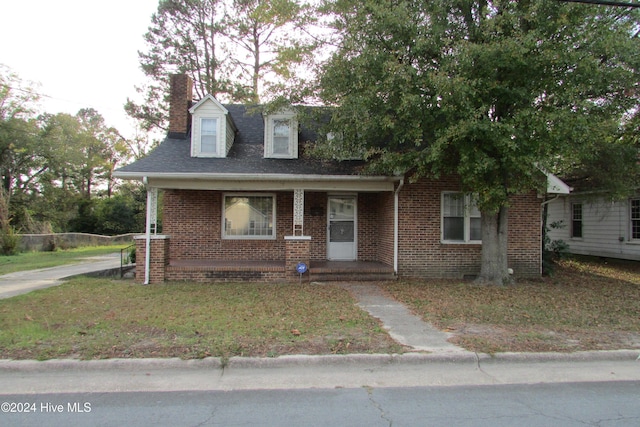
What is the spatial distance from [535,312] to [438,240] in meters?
4.20

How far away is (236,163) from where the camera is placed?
11.5m

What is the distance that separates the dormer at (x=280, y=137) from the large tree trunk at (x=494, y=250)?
19.1 ft

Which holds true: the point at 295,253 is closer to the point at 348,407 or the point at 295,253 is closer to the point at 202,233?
the point at 202,233

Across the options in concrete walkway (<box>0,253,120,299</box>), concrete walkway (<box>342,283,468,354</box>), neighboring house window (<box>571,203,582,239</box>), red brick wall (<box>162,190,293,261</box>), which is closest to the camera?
concrete walkway (<box>342,283,468,354</box>)

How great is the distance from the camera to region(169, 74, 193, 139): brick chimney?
13008mm

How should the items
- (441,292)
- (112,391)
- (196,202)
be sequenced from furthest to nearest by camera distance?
(196,202), (441,292), (112,391)

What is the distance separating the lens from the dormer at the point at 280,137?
40.0ft

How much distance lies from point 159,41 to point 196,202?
18.3 m

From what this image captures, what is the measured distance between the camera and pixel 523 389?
168 inches

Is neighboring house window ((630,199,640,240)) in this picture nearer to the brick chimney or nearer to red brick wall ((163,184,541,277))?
red brick wall ((163,184,541,277))

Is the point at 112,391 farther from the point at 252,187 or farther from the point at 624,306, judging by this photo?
the point at 624,306

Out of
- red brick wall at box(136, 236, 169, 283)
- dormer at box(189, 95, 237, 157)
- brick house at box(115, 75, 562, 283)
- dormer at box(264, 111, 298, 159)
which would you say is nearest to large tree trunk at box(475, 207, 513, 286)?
brick house at box(115, 75, 562, 283)

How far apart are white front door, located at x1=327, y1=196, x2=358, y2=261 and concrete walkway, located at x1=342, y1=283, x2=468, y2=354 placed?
3478mm

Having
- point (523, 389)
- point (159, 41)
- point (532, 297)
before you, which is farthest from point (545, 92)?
point (159, 41)
